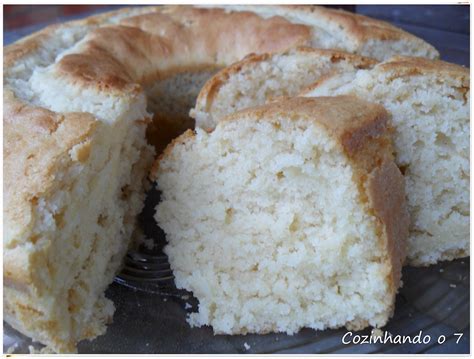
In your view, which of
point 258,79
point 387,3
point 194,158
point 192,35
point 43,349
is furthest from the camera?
point 387,3

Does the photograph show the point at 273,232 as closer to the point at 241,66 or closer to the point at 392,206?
the point at 392,206

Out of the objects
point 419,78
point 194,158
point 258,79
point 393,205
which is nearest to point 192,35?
point 258,79

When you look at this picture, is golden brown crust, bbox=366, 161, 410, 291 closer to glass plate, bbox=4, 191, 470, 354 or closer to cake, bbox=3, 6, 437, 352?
glass plate, bbox=4, 191, 470, 354

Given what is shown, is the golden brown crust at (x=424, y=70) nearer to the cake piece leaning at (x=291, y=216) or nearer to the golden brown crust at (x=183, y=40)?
the cake piece leaning at (x=291, y=216)

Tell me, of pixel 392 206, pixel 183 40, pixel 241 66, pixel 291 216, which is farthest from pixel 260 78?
pixel 392 206

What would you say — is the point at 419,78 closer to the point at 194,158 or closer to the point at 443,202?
the point at 443,202

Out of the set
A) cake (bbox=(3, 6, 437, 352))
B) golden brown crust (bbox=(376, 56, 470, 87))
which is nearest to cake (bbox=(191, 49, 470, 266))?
golden brown crust (bbox=(376, 56, 470, 87))
